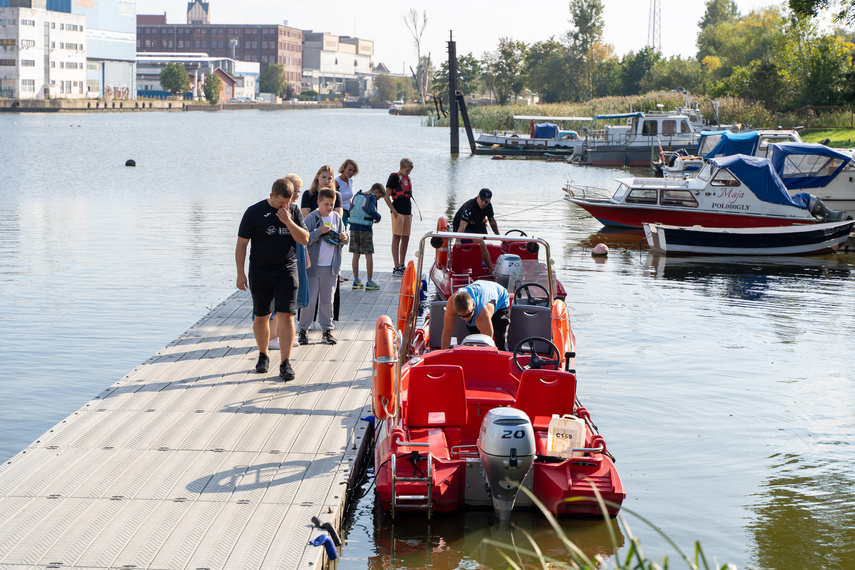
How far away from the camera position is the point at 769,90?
51719 mm

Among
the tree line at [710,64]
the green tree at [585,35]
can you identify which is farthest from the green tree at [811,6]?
the green tree at [585,35]

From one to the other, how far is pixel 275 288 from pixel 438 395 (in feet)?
6.92

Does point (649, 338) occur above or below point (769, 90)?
below

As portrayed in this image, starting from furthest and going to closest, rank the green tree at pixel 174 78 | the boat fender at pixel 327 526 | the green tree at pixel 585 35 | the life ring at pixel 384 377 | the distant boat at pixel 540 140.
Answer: the green tree at pixel 174 78
the green tree at pixel 585 35
the distant boat at pixel 540 140
the life ring at pixel 384 377
the boat fender at pixel 327 526

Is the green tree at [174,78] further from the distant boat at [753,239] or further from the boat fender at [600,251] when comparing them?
the distant boat at [753,239]

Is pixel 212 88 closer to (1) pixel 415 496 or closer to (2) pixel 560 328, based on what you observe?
(2) pixel 560 328

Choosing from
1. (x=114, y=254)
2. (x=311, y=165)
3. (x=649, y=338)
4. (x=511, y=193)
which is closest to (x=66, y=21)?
(x=311, y=165)

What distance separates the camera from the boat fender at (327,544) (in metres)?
5.32

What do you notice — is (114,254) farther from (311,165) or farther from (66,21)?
(66,21)

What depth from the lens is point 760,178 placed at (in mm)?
20953

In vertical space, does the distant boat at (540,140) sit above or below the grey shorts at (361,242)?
above

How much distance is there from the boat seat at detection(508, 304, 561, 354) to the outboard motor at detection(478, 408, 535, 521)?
2.11 m

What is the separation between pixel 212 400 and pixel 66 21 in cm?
13124

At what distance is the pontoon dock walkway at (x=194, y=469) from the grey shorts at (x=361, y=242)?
3248 mm
